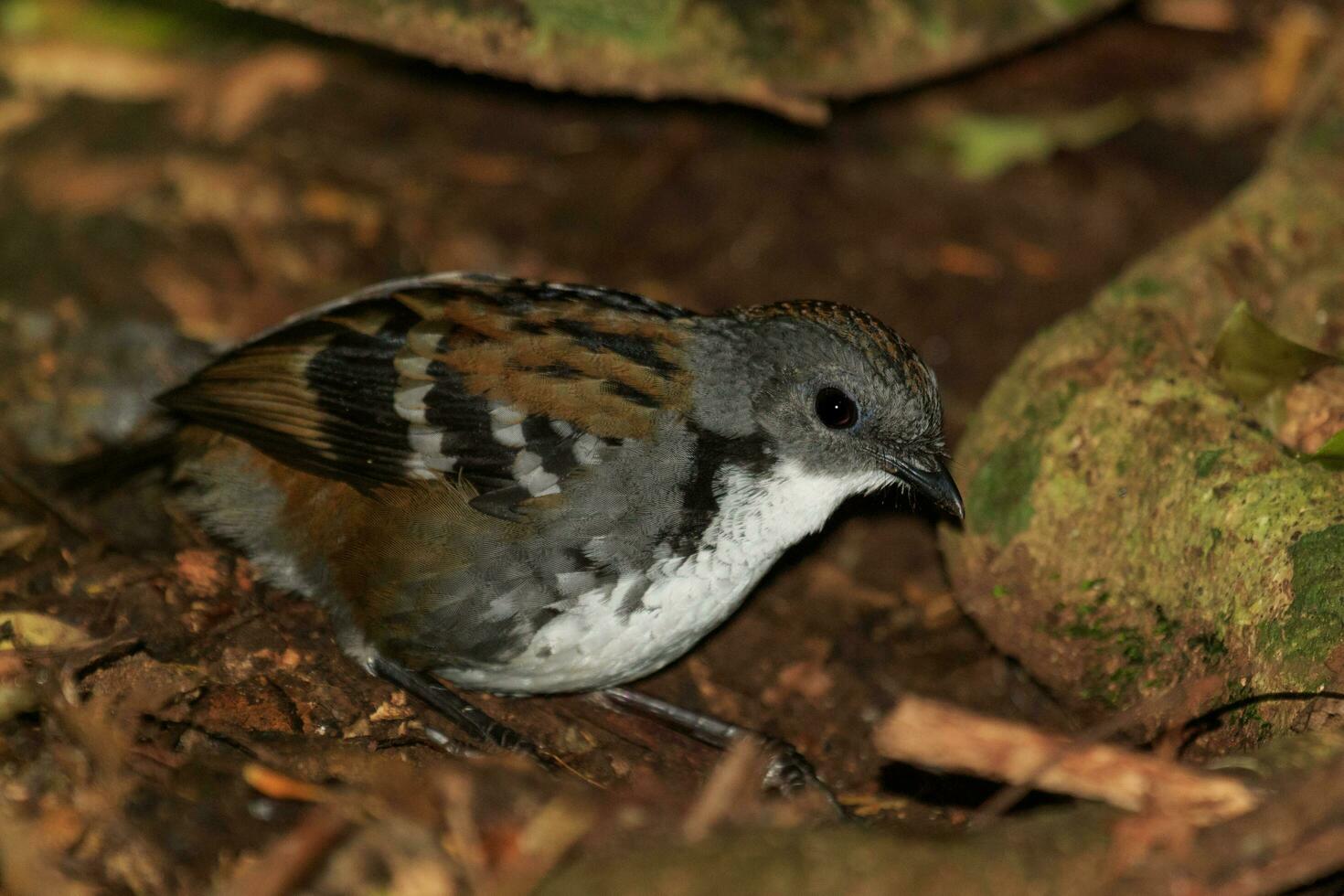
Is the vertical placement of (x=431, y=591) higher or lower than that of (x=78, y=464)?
higher

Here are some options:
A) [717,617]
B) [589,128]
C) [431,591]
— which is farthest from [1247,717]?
[589,128]

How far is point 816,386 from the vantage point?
4.53m

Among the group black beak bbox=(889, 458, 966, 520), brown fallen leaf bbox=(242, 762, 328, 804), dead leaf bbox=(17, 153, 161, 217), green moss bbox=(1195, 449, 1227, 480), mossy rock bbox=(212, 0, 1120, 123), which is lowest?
dead leaf bbox=(17, 153, 161, 217)

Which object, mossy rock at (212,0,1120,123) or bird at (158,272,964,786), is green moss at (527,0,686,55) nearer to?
mossy rock at (212,0,1120,123)

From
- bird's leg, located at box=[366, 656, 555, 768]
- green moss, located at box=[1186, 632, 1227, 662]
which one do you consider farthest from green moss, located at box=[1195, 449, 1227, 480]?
bird's leg, located at box=[366, 656, 555, 768]

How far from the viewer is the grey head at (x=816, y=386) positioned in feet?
14.8

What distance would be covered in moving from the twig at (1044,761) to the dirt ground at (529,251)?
0.85 meters

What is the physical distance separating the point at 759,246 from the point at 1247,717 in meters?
3.80

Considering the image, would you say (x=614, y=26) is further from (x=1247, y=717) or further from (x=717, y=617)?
(x=1247, y=717)

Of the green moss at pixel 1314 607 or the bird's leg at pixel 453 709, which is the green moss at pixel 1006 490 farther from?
the bird's leg at pixel 453 709

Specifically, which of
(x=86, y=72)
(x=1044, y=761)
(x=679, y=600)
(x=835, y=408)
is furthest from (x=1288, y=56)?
(x=86, y=72)

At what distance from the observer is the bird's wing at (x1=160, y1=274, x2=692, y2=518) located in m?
4.34

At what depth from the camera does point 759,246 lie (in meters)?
7.21

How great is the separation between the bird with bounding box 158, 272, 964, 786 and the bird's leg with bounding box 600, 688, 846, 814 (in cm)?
3
